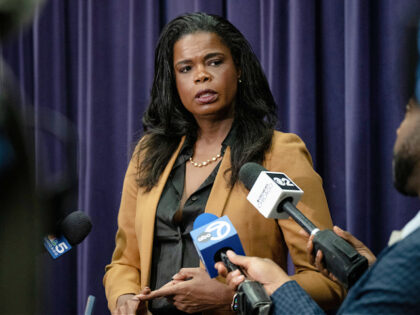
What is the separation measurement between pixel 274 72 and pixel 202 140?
634mm

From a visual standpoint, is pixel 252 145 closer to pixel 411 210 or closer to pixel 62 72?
pixel 411 210

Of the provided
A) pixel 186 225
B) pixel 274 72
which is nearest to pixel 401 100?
pixel 186 225

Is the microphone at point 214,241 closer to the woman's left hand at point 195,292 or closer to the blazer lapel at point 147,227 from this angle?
the woman's left hand at point 195,292

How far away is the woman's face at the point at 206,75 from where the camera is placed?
1.65 m

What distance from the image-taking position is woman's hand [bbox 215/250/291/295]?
41.2 inches

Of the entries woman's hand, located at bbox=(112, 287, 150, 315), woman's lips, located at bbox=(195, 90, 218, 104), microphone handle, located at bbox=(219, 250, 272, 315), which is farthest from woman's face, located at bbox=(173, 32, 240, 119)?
microphone handle, located at bbox=(219, 250, 272, 315)

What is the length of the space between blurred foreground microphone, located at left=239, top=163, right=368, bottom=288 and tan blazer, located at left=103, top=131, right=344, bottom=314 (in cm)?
32

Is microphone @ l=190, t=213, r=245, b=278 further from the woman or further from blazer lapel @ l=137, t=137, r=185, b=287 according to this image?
blazer lapel @ l=137, t=137, r=185, b=287

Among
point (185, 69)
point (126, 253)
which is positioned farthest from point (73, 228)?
point (185, 69)

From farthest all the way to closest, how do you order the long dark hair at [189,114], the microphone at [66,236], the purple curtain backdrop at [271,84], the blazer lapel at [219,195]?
the purple curtain backdrop at [271,84]
the long dark hair at [189,114]
the blazer lapel at [219,195]
the microphone at [66,236]

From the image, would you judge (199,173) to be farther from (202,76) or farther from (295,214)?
(295,214)

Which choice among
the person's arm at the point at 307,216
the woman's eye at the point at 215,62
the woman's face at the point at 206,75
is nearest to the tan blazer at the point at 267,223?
the person's arm at the point at 307,216

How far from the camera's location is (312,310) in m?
0.99

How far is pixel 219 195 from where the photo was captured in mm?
1531
